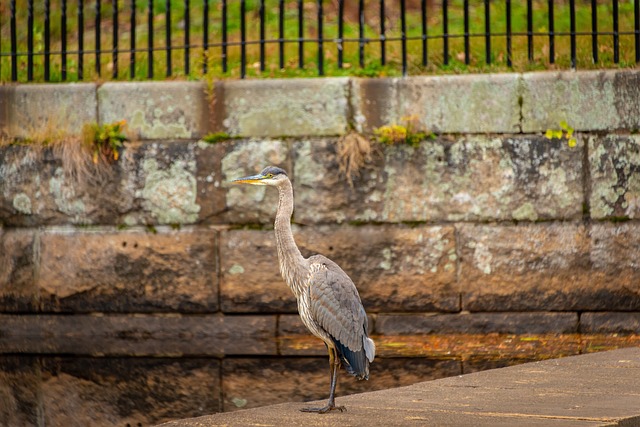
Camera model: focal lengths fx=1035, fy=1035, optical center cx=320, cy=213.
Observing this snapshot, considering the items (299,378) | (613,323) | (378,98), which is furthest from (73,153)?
(613,323)

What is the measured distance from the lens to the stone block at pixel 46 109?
25.7 ft

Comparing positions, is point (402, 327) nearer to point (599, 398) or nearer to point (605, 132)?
point (605, 132)

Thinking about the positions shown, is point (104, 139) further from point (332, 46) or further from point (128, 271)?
point (332, 46)

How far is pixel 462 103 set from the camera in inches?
293

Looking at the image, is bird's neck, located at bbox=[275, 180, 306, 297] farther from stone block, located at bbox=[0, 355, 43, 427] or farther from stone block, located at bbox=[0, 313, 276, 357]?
stone block, located at bbox=[0, 313, 276, 357]

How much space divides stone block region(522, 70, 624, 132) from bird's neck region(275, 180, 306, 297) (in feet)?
8.28

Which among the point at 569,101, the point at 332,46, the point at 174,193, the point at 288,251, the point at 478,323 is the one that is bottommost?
the point at 478,323

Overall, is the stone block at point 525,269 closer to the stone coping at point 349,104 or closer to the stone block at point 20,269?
the stone coping at point 349,104

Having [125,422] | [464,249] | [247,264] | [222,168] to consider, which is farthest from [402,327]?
[125,422]

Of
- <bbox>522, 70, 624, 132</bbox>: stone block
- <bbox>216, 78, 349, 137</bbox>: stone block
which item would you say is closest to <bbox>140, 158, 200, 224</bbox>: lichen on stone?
<bbox>216, 78, 349, 137</bbox>: stone block

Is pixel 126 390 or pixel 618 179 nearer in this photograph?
pixel 126 390

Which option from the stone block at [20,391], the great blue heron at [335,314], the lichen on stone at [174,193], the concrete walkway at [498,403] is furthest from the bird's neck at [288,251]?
the lichen on stone at [174,193]

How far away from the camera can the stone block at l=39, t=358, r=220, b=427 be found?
634cm

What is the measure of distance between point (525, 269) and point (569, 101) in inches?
48.9
